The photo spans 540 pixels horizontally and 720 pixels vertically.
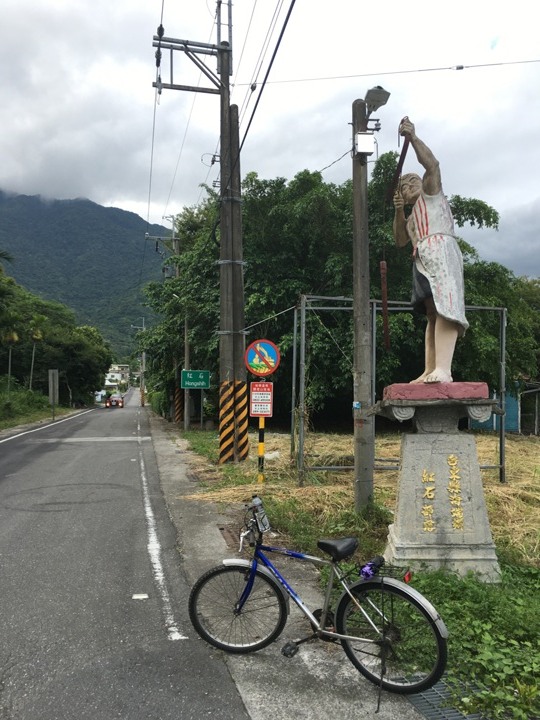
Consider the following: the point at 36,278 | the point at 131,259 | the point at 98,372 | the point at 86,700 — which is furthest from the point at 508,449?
the point at 131,259

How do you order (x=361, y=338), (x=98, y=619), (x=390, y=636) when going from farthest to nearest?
(x=361, y=338), (x=98, y=619), (x=390, y=636)

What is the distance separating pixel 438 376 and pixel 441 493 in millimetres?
1048

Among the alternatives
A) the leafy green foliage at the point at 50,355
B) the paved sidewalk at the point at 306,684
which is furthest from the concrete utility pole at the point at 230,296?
the leafy green foliage at the point at 50,355

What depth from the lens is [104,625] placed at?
4.36m

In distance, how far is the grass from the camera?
3422mm

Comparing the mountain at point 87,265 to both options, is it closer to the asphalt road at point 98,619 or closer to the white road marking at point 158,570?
the white road marking at point 158,570

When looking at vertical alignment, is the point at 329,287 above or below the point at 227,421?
above

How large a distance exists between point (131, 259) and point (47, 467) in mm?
149249

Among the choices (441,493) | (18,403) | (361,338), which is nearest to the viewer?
(441,493)

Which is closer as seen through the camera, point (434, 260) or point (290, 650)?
point (290, 650)

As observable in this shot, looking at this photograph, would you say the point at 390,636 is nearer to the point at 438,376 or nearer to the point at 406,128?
the point at 438,376

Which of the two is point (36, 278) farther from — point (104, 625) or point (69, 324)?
point (104, 625)

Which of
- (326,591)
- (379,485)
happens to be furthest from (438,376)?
(379,485)

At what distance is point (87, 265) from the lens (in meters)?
152
